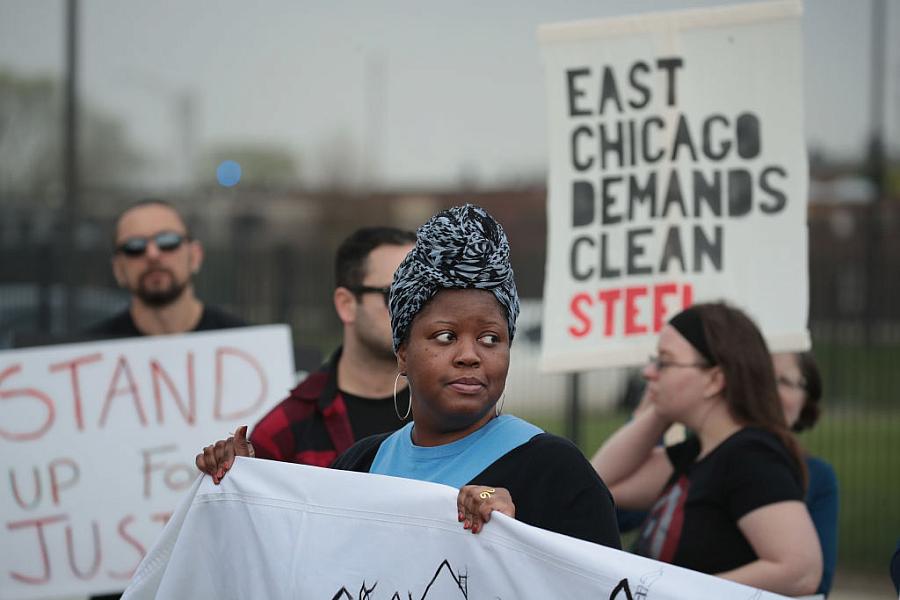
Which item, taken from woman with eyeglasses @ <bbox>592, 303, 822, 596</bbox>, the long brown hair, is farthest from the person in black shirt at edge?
the long brown hair

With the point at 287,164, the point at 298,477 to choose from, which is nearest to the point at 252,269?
the point at 298,477

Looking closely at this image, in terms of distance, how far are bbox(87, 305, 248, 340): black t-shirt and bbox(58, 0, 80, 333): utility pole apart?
2.18m

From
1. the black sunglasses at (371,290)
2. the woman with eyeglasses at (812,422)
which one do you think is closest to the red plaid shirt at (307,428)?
the black sunglasses at (371,290)

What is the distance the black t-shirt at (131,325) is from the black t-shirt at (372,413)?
5.08ft

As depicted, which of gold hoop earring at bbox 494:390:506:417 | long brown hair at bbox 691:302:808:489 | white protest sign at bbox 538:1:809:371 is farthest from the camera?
white protest sign at bbox 538:1:809:371

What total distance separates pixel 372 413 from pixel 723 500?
0.99m

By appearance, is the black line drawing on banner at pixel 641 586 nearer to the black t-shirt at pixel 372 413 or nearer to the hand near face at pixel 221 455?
the hand near face at pixel 221 455

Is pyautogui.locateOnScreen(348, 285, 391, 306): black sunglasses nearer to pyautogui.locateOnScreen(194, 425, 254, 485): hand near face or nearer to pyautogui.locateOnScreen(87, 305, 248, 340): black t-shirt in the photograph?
pyautogui.locateOnScreen(194, 425, 254, 485): hand near face

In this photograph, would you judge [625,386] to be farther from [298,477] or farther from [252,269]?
[298,477]

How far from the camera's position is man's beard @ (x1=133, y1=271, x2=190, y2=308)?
4867mm

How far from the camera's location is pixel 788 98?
4809 mm

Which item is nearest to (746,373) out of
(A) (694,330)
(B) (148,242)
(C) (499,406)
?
(A) (694,330)

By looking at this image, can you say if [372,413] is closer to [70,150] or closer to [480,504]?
[480,504]

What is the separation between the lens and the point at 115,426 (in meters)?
4.83
